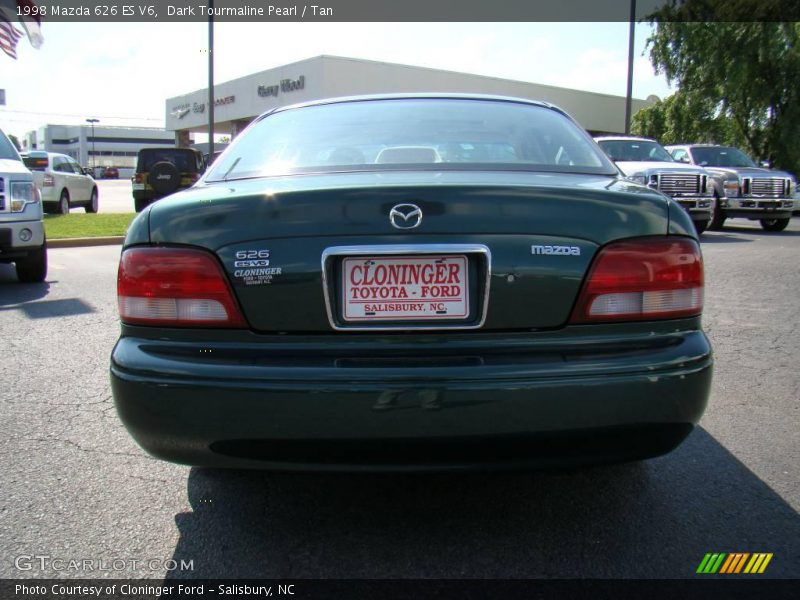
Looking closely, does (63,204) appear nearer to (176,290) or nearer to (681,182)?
(681,182)

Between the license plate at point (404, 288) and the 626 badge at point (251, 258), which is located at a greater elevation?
the 626 badge at point (251, 258)

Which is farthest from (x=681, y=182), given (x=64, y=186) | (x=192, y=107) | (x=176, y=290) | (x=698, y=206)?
(x=192, y=107)

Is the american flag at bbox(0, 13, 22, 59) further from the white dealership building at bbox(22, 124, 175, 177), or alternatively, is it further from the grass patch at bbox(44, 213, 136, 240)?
the white dealership building at bbox(22, 124, 175, 177)

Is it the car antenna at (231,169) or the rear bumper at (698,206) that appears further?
the rear bumper at (698,206)

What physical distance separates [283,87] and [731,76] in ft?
60.2

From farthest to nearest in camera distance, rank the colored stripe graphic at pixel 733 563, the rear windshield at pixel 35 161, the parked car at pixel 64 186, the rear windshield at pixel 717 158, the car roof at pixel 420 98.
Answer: the parked car at pixel 64 186 → the rear windshield at pixel 717 158 → the rear windshield at pixel 35 161 → the car roof at pixel 420 98 → the colored stripe graphic at pixel 733 563

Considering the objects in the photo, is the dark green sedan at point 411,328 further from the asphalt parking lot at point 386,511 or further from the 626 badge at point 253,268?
the asphalt parking lot at point 386,511

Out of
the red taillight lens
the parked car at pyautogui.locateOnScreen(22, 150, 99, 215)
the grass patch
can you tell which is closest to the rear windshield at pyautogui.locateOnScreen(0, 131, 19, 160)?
the grass patch

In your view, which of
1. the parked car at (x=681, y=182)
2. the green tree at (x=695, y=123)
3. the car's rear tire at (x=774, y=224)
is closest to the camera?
the parked car at (x=681, y=182)

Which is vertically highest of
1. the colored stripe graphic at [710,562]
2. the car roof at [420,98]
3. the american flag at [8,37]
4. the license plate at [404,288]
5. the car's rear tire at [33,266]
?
A: the american flag at [8,37]

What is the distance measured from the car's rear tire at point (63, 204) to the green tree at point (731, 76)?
73.5ft

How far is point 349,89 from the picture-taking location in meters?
29.1

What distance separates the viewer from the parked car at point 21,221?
6871 millimetres

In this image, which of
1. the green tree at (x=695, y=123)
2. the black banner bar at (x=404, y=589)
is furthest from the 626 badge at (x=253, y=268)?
the green tree at (x=695, y=123)
